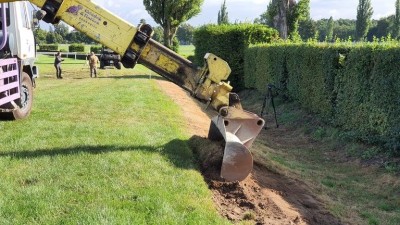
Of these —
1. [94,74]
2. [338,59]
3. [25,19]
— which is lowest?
[94,74]

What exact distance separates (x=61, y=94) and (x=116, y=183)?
12.6 metres

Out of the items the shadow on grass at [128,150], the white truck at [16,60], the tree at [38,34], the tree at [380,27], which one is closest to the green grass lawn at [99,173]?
the shadow on grass at [128,150]

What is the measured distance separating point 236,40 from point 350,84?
14.9 meters

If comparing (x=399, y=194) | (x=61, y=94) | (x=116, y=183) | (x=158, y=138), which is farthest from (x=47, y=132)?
(x=61, y=94)

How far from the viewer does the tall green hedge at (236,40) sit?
25.9 m

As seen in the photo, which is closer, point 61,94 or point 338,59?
point 338,59

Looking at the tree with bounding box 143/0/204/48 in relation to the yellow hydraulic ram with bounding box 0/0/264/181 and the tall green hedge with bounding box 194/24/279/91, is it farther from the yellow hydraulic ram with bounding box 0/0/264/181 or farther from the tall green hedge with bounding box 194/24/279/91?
the yellow hydraulic ram with bounding box 0/0/264/181

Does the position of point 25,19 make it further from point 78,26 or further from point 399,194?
point 399,194

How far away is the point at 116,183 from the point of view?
6.82 metres

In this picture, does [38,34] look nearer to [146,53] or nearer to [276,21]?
[146,53]

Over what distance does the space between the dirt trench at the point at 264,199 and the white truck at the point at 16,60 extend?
4152mm

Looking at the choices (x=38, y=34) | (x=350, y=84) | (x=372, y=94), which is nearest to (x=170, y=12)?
Answer: (x=38, y=34)

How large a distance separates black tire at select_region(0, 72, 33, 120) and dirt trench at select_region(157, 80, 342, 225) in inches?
183

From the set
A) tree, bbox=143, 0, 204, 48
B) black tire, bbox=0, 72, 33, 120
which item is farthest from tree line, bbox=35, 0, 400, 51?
black tire, bbox=0, 72, 33, 120
